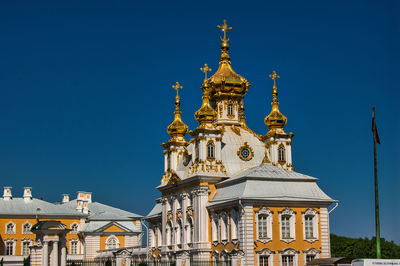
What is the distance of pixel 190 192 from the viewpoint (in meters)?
53.2

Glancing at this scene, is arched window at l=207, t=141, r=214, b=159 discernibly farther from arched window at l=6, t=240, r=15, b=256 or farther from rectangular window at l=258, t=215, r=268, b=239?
arched window at l=6, t=240, r=15, b=256

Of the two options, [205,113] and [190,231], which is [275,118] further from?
[190,231]

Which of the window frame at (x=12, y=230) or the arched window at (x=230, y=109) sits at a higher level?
the arched window at (x=230, y=109)

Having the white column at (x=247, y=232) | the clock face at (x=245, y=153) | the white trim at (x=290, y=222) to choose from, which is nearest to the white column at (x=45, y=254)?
the white column at (x=247, y=232)

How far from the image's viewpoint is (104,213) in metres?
81.3

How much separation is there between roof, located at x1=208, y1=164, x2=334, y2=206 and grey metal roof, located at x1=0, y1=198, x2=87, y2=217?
33.7 metres

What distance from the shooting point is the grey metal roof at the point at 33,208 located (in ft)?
253

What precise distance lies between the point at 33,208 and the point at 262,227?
130 ft

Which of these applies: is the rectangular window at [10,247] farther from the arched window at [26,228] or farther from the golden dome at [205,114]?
the golden dome at [205,114]

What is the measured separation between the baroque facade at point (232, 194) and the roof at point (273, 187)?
66 mm

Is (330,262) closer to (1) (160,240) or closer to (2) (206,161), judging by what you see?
(2) (206,161)

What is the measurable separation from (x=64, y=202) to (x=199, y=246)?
42.2 m

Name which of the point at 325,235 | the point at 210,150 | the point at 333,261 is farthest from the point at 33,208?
the point at 333,261

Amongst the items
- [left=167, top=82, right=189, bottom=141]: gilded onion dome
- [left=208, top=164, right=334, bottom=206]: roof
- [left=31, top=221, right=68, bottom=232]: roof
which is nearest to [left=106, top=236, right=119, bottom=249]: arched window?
[left=167, top=82, right=189, bottom=141]: gilded onion dome
